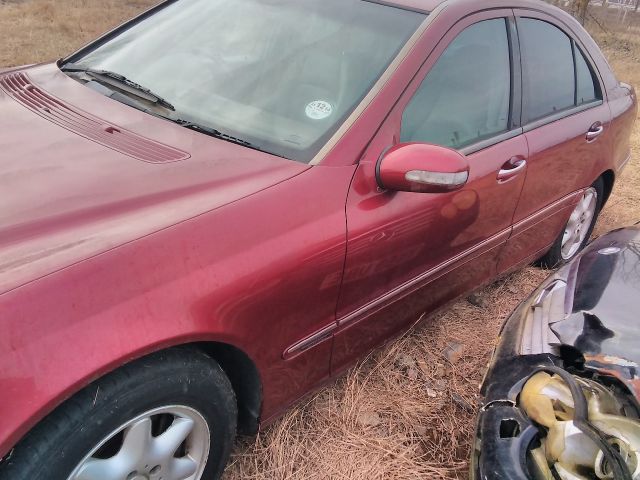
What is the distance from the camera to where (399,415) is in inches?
94.2

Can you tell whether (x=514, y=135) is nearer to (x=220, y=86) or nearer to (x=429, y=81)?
(x=429, y=81)

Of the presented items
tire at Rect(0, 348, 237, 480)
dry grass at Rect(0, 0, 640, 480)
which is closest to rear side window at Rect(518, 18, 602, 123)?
dry grass at Rect(0, 0, 640, 480)

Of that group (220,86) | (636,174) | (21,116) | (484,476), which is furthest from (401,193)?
(636,174)

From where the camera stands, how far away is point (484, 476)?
5.40 feet

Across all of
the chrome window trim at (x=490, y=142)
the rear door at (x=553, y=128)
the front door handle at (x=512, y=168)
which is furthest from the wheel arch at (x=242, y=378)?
the rear door at (x=553, y=128)

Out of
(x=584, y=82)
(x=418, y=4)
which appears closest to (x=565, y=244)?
(x=584, y=82)

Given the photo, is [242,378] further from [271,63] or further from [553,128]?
[553,128]

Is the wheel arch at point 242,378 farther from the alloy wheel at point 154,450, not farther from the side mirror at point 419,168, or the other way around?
the side mirror at point 419,168

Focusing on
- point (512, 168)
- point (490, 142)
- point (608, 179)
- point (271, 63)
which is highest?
point (271, 63)

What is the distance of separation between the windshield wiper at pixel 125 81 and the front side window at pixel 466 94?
2.84ft

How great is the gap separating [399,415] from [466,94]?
1322 mm

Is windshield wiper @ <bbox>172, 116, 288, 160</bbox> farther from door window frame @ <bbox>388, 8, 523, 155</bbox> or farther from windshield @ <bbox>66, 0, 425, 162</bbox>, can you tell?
door window frame @ <bbox>388, 8, 523, 155</bbox>

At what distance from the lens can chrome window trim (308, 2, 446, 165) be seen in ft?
6.27

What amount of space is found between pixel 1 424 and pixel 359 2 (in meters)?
1.89
